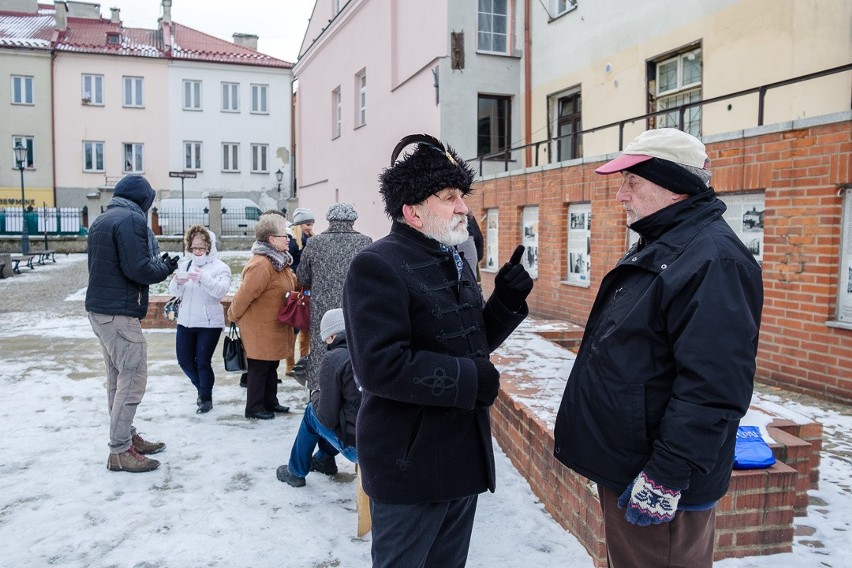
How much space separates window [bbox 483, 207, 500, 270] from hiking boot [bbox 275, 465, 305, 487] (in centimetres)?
839

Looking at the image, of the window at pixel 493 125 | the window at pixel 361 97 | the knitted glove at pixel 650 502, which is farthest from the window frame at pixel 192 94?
the knitted glove at pixel 650 502

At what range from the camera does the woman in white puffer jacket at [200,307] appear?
6.00 m

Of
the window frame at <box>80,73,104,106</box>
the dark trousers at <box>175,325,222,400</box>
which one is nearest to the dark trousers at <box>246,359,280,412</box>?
the dark trousers at <box>175,325,222,400</box>

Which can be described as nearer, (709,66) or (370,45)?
(709,66)

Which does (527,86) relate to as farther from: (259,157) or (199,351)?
(259,157)

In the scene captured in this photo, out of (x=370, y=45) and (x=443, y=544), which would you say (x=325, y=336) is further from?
(x=370, y=45)

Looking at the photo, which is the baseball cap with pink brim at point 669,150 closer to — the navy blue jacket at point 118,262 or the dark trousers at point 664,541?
the dark trousers at point 664,541

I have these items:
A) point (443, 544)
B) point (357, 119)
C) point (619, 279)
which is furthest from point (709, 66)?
point (357, 119)

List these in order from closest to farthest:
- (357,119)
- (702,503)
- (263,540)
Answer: (702,503) → (263,540) → (357,119)

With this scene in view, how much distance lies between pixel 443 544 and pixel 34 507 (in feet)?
9.73

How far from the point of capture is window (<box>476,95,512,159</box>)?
48.6 feet

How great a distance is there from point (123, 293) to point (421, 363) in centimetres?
313

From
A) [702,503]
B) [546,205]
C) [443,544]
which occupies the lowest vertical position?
[443,544]

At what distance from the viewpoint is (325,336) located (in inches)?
162
